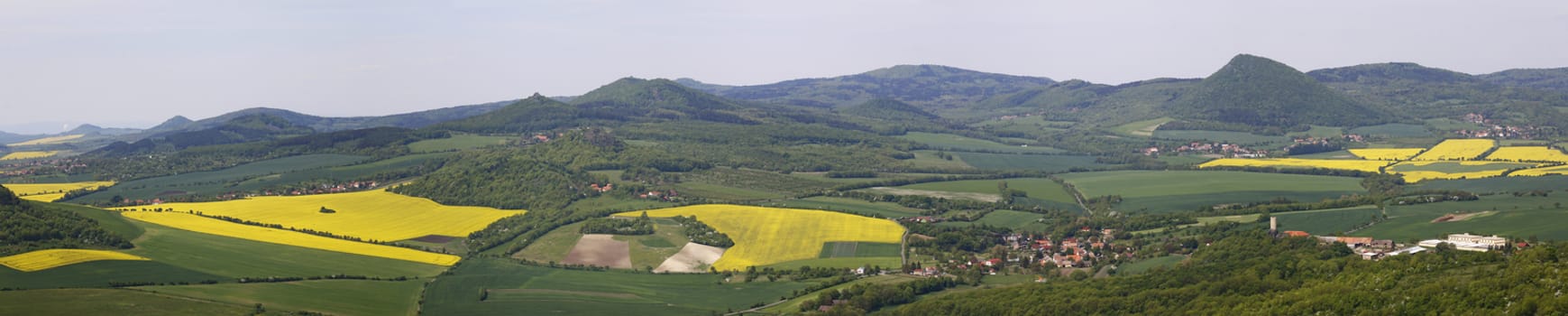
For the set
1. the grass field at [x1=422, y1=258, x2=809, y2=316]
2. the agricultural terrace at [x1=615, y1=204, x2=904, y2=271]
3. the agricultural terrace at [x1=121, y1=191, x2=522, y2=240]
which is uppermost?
the agricultural terrace at [x1=121, y1=191, x2=522, y2=240]

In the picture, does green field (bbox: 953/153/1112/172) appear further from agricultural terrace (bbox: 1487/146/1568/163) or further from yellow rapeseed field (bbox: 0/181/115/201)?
yellow rapeseed field (bbox: 0/181/115/201)

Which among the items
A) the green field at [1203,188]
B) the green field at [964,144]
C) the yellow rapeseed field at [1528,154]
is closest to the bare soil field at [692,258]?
the green field at [1203,188]

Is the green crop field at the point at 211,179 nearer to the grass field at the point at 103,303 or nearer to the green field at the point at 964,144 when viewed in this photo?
the grass field at the point at 103,303

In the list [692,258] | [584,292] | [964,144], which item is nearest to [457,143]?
[692,258]

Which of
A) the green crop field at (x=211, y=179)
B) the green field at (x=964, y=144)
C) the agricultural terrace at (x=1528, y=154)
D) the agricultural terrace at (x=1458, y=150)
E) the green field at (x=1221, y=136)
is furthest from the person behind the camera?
the green field at (x=964, y=144)

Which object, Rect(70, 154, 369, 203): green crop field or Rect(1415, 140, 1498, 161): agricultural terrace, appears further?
Rect(1415, 140, 1498, 161): agricultural terrace

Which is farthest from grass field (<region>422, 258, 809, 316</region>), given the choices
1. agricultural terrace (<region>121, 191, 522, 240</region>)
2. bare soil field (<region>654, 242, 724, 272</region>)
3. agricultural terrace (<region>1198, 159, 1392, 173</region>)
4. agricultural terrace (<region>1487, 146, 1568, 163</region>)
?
agricultural terrace (<region>1487, 146, 1568, 163</region>)
